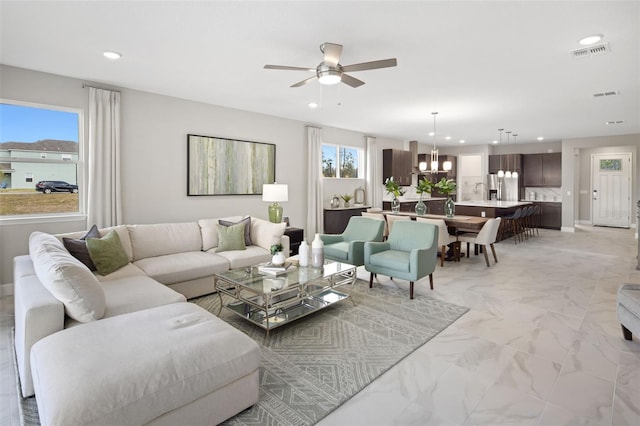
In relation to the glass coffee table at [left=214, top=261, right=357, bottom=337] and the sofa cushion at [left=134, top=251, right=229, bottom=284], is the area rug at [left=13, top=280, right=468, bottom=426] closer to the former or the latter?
the glass coffee table at [left=214, top=261, right=357, bottom=337]

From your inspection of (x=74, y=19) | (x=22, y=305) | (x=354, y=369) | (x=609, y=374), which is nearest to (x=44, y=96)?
(x=74, y=19)

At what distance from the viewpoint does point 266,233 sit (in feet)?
15.8

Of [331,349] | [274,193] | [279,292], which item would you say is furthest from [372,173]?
[331,349]

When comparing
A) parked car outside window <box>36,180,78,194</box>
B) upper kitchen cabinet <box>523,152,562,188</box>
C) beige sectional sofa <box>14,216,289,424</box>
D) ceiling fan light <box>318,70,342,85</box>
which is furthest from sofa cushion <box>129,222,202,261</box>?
upper kitchen cabinet <box>523,152,562,188</box>

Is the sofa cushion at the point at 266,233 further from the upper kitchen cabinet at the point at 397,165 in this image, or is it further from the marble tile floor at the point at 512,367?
the upper kitchen cabinet at the point at 397,165

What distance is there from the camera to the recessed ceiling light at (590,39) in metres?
3.11

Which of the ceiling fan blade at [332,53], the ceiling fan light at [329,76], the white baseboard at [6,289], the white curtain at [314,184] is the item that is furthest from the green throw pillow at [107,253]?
the white curtain at [314,184]

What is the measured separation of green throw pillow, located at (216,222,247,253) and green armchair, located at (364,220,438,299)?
1.69 m

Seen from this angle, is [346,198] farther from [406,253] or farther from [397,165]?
[406,253]

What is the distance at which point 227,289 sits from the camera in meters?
3.48

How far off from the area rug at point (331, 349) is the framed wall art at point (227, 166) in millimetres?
2282

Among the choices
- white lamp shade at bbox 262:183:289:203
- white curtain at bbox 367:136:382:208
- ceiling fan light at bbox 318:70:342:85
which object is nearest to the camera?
ceiling fan light at bbox 318:70:342:85

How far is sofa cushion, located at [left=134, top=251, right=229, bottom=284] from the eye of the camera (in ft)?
11.9

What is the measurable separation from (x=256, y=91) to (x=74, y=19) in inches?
93.4
